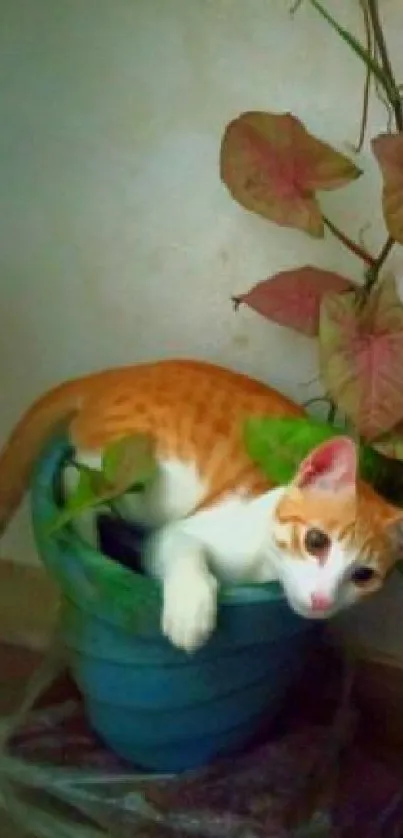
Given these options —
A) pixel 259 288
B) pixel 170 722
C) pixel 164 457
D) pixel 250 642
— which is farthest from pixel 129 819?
pixel 259 288

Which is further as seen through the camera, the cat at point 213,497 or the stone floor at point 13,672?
the stone floor at point 13,672

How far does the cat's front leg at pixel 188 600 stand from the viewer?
1.01 metres

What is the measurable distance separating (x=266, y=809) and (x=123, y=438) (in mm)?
347

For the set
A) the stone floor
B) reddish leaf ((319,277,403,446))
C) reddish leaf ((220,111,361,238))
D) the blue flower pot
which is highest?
reddish leaf ((220,111,361,238))

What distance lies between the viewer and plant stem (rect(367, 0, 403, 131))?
1132 millimetres

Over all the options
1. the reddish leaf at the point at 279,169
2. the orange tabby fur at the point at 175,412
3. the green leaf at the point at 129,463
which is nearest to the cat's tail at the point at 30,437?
the orange tabby fur at the point at 175,412

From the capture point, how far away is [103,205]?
1322 mm

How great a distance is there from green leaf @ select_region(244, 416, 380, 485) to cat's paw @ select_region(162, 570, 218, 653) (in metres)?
0.12

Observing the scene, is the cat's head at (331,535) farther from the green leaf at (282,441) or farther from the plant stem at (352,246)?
the plant stem at (352,246)

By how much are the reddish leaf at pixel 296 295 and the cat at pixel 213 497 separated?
0.23 ft

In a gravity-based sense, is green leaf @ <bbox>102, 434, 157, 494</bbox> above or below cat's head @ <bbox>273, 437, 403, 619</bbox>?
above

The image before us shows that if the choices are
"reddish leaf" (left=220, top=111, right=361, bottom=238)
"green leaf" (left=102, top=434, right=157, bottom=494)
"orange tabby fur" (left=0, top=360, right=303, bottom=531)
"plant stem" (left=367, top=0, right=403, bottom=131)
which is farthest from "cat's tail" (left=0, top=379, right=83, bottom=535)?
"plant stem" (left=367, top=0, right=403, bottom=131)

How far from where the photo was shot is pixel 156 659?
1.11 m

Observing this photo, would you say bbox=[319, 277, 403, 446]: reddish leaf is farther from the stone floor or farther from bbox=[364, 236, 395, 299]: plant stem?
the stone floor
